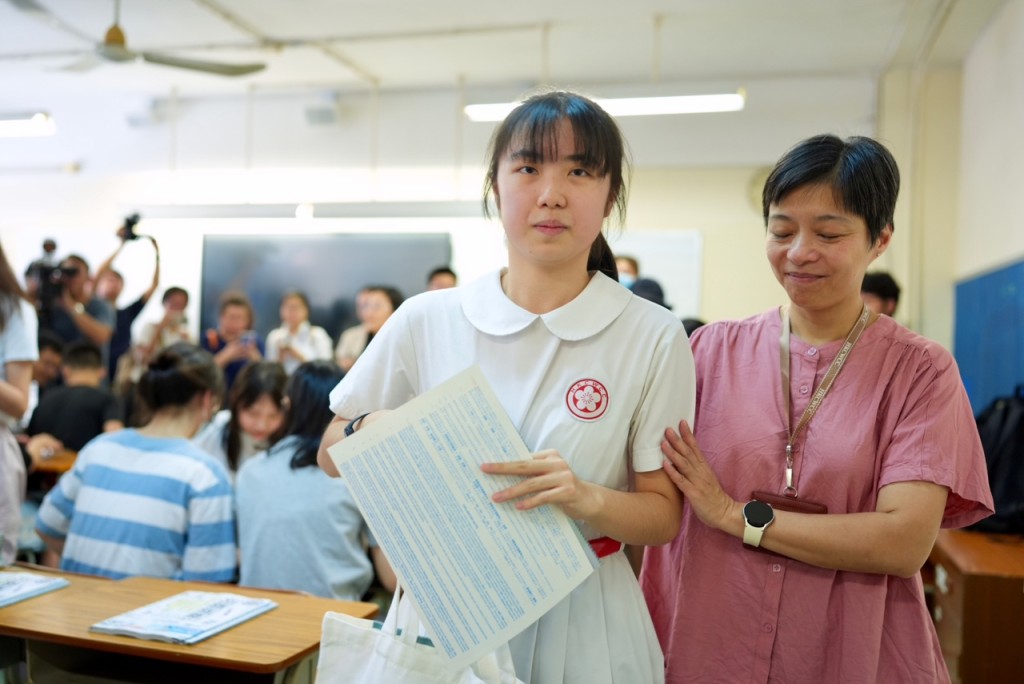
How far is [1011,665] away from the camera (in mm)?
2480

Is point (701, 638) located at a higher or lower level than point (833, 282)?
lower

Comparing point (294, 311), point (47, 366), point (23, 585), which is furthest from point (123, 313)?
point (23, 585)

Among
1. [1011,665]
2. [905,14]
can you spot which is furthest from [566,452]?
[905,14]

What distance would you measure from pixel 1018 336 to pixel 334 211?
4.91 meters

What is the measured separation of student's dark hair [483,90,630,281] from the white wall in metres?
4.24

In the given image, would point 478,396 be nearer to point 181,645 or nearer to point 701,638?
point 701,638

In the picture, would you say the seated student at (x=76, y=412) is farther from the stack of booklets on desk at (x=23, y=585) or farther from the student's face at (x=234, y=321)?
the student's face at (x=234, y=321)

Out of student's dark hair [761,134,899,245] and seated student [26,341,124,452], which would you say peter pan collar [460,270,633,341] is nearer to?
student's dark hair [761,134,899,245]

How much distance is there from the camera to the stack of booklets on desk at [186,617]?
163 cm

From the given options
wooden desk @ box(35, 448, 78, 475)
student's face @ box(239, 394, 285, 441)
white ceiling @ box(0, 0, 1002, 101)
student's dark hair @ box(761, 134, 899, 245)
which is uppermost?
white ceiling @ box(0, 0, 1002, 101)

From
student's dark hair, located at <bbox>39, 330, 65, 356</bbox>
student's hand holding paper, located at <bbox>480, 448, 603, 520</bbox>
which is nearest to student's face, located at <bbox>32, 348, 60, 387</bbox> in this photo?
student's dark hair, located at <bbox>39, 330, 65, 356</bbox>

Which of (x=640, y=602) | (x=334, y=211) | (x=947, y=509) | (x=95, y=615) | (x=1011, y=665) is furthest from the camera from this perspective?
(x=334, y=211)

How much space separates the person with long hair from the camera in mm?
2385

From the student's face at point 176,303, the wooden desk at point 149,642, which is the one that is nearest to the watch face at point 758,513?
the wooden desk at point 149,642
